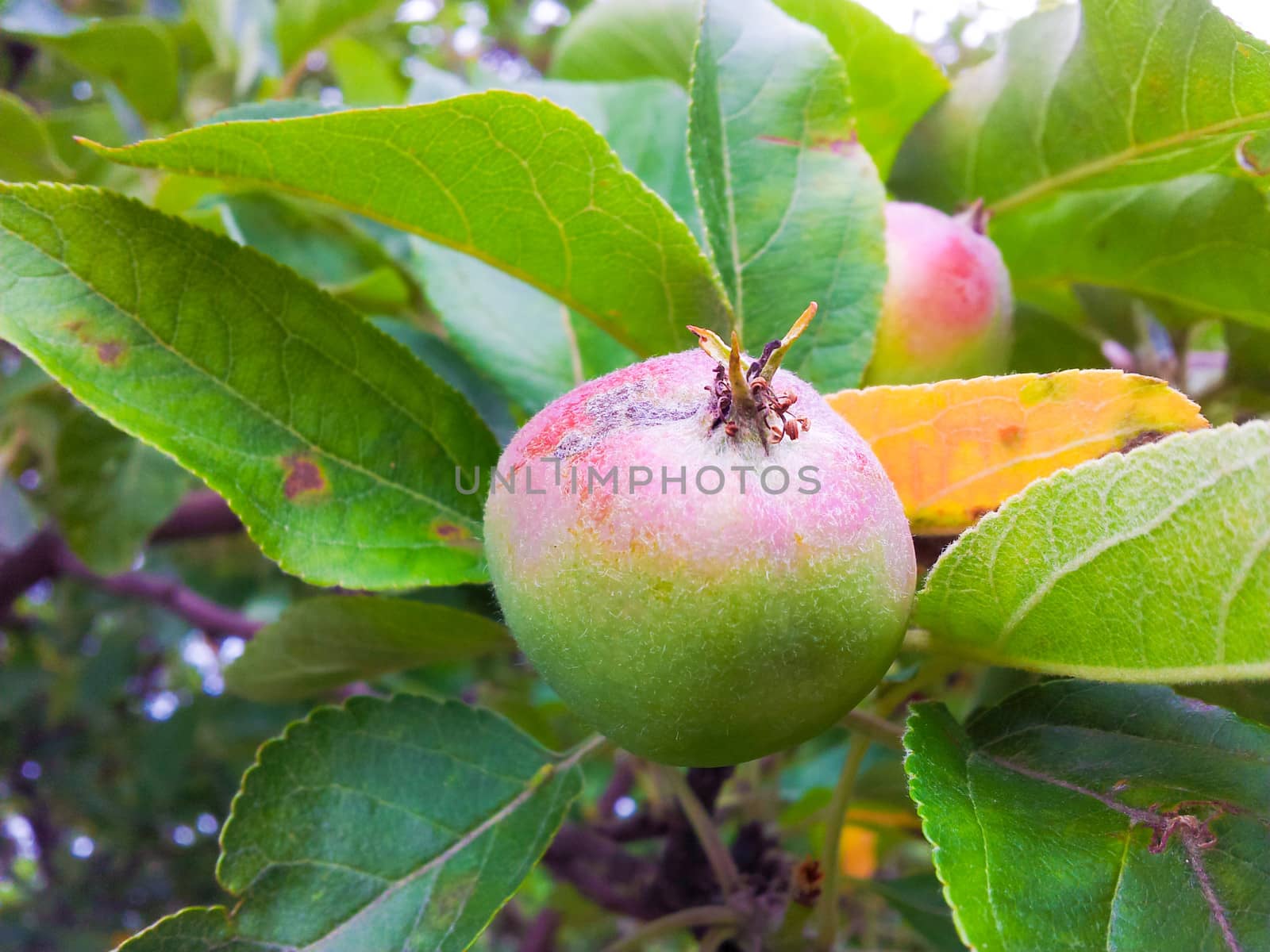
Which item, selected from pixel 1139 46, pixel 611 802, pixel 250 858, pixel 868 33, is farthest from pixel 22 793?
pixel 1139 46

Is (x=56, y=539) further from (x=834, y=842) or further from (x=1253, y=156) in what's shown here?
(x=1253, y=156)

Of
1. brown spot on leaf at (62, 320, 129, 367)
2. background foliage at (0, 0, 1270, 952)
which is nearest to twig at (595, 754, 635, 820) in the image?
background foliage at (0, 0, 1270, 952)

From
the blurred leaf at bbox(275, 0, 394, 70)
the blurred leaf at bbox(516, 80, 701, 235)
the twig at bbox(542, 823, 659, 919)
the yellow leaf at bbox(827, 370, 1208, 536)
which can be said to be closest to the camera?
the yellow leaf at bbox(827, 370, 1208, 536)

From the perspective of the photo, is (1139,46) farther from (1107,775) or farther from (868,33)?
(1107,775)

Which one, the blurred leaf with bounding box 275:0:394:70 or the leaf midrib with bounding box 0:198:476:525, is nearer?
the leaf midrib with bounding box 0:198:476:525

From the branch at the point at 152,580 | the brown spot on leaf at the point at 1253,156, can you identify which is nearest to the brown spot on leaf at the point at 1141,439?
the brown spot on leaf at the point at 1253,156

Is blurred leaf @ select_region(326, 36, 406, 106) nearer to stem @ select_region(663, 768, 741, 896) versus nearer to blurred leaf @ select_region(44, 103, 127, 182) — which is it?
blurred leaf @ select_region(44, 103, 127, 182)

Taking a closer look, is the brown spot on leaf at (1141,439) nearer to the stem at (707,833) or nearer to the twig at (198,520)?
the stem at (707,833)
